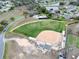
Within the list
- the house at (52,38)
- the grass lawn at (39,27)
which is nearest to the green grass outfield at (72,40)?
the house at (52,38)

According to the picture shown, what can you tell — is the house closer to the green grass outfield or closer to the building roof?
the building roof

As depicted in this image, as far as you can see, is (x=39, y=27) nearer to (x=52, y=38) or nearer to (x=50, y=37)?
(x=50, y=37)

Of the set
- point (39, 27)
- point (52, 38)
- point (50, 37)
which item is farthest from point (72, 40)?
point (39, 27)

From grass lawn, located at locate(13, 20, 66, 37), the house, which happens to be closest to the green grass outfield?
the house

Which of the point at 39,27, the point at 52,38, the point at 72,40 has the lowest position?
the point at 72,40

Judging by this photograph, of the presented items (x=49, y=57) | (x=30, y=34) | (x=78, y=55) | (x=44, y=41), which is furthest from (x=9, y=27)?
(x=78, y=55)

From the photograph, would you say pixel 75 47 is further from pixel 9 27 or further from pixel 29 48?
pixel 9 27
